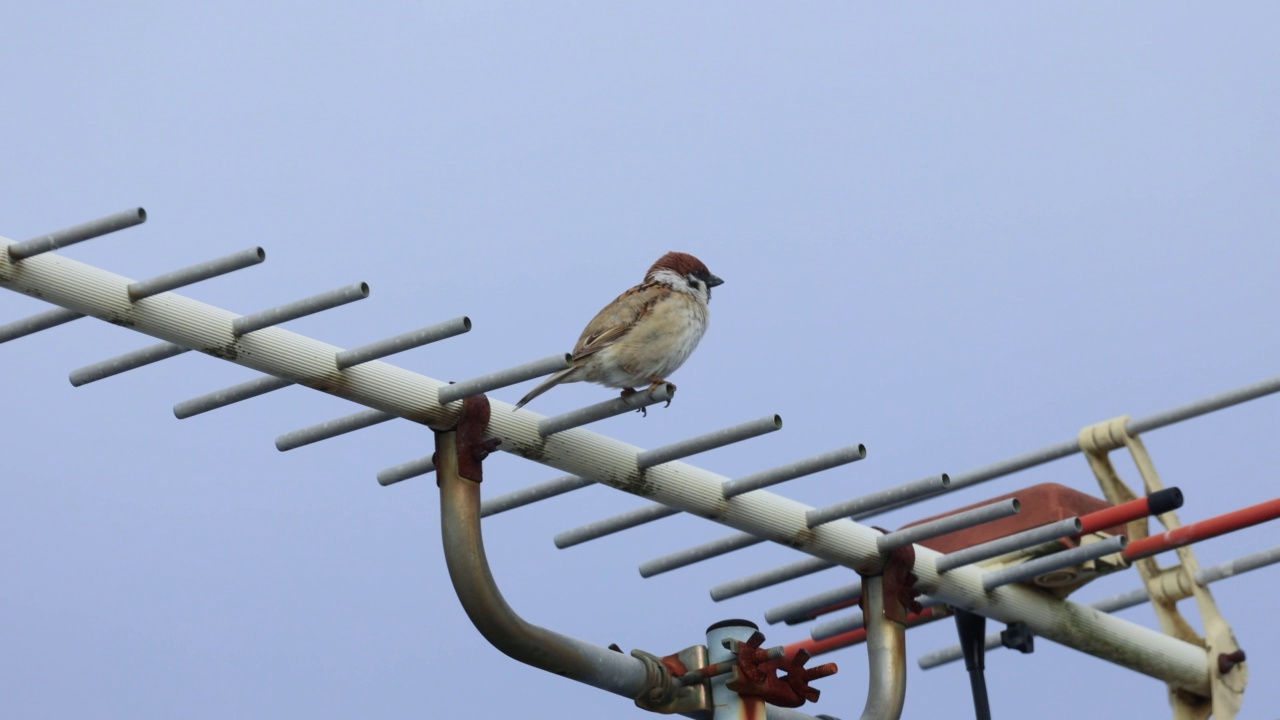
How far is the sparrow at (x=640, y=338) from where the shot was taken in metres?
6.44

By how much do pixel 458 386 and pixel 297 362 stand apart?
16.7 inches

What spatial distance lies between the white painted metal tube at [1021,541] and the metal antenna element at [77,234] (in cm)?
300

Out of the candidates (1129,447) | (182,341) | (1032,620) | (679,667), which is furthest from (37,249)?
(1129,447)

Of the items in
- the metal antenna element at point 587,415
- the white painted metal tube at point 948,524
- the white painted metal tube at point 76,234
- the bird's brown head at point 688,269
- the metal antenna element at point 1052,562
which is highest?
the bird's brown head at point 688,269

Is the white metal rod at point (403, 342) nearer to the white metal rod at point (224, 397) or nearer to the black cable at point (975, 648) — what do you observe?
the white metal rod at point (224, 397)

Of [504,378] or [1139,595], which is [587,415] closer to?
[504,378]

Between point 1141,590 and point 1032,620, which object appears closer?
point 1032,620

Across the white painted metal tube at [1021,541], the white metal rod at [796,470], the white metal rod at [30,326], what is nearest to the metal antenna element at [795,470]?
the white metal rod at [796,470]

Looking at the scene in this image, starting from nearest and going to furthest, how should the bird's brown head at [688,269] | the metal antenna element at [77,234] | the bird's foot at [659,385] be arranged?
1. the metal antenna element at [77,234]
2. the bird's foot at [659,385]
3. the bird's brown head at [688,269]

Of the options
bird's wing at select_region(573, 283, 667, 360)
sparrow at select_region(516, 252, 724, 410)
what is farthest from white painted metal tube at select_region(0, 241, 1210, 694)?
bird's wing at select_region(573, 283, 667, 360)

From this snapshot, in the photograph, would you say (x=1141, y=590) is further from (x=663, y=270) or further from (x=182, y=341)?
(x=182, y=341)

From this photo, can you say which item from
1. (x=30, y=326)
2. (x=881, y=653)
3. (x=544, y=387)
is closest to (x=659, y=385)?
(x=544, y=387)

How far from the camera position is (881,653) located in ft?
20.6

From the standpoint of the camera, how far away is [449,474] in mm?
5211
